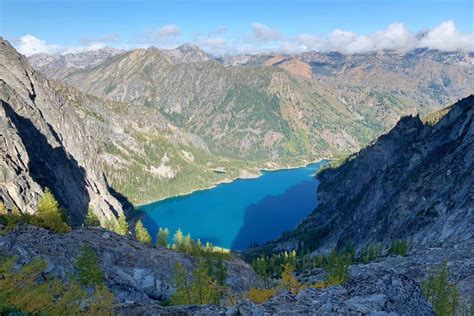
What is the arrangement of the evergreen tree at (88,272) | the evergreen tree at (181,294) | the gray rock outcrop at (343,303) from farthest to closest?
the evergreen tree at (181,294)
the evergreen tree at (88,272)
the gray rock outcrop at (343,303)

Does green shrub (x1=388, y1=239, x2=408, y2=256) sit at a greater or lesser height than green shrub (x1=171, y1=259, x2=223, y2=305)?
greater

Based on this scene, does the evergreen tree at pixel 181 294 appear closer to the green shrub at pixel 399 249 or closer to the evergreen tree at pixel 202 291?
the evergreen tree at pixel 202 291

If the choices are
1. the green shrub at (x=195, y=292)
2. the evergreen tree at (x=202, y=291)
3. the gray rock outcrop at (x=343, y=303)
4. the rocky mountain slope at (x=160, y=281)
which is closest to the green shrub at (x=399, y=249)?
the rocky mountain slope at (x=160, y=281)

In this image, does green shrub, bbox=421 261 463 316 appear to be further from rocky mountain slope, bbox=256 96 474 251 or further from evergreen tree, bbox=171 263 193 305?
rocky mountain slope, bbox=256 96 474 251

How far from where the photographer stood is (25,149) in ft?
602

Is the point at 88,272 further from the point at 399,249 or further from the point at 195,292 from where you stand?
the point at 399,249

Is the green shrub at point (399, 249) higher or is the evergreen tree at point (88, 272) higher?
the green shrub at point (399, 249)

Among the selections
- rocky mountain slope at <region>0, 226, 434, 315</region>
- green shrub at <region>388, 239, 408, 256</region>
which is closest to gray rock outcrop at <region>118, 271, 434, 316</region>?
rocky mountain slope at <region>0, 226, 434, 315</region>

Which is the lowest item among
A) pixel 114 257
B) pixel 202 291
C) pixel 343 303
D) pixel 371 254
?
pixel 202 291

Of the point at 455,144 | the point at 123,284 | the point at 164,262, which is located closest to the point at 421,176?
the point at 455,144

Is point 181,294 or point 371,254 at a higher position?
point 371,254

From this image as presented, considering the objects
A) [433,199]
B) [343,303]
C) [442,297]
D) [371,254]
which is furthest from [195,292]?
[433,199]

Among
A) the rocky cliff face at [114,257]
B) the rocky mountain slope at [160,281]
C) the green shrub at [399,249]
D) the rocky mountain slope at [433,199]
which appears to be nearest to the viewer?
the rocky mountain slope at [160,281]

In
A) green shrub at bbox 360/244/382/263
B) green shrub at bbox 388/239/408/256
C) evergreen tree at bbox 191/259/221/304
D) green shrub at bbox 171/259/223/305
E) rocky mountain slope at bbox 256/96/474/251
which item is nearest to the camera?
green shrub at bbox 171/259/223/305
